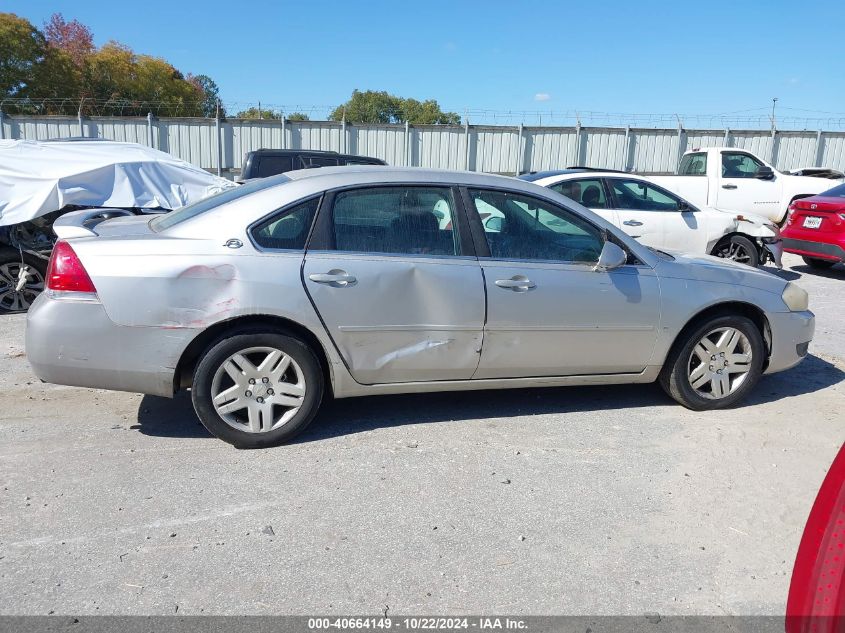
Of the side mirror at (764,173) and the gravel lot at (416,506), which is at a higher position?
the side mirror at (764,173)

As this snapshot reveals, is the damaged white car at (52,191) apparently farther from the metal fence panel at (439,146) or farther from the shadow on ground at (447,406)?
the metal fence panel at (439,146)

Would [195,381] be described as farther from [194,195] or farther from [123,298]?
[194,195]

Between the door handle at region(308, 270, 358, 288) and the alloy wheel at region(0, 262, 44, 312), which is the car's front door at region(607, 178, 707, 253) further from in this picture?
the alloy wheel at region(0, 262, 44, 312)

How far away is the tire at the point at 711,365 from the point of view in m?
4.71

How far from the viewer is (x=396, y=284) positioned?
4090 mm

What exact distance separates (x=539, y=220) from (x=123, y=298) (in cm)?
254

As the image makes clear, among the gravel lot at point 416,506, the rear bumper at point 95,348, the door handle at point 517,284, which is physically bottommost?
the gravel lot at point 416,506

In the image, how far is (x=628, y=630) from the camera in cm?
264

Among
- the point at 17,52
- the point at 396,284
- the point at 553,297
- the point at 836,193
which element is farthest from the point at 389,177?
the point at 17,52

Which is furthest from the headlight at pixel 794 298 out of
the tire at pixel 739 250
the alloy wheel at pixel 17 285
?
the alloy wheel at pixel 17 285

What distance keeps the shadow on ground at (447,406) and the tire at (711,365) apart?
0.24 meters

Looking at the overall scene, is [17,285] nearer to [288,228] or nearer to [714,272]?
[288,228]

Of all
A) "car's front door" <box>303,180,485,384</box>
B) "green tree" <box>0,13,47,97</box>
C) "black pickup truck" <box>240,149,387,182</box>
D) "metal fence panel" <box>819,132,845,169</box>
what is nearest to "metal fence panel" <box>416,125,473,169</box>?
"metal fence panel" <box>819,132,845,169</box>

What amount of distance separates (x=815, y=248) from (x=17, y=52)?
176 feet
